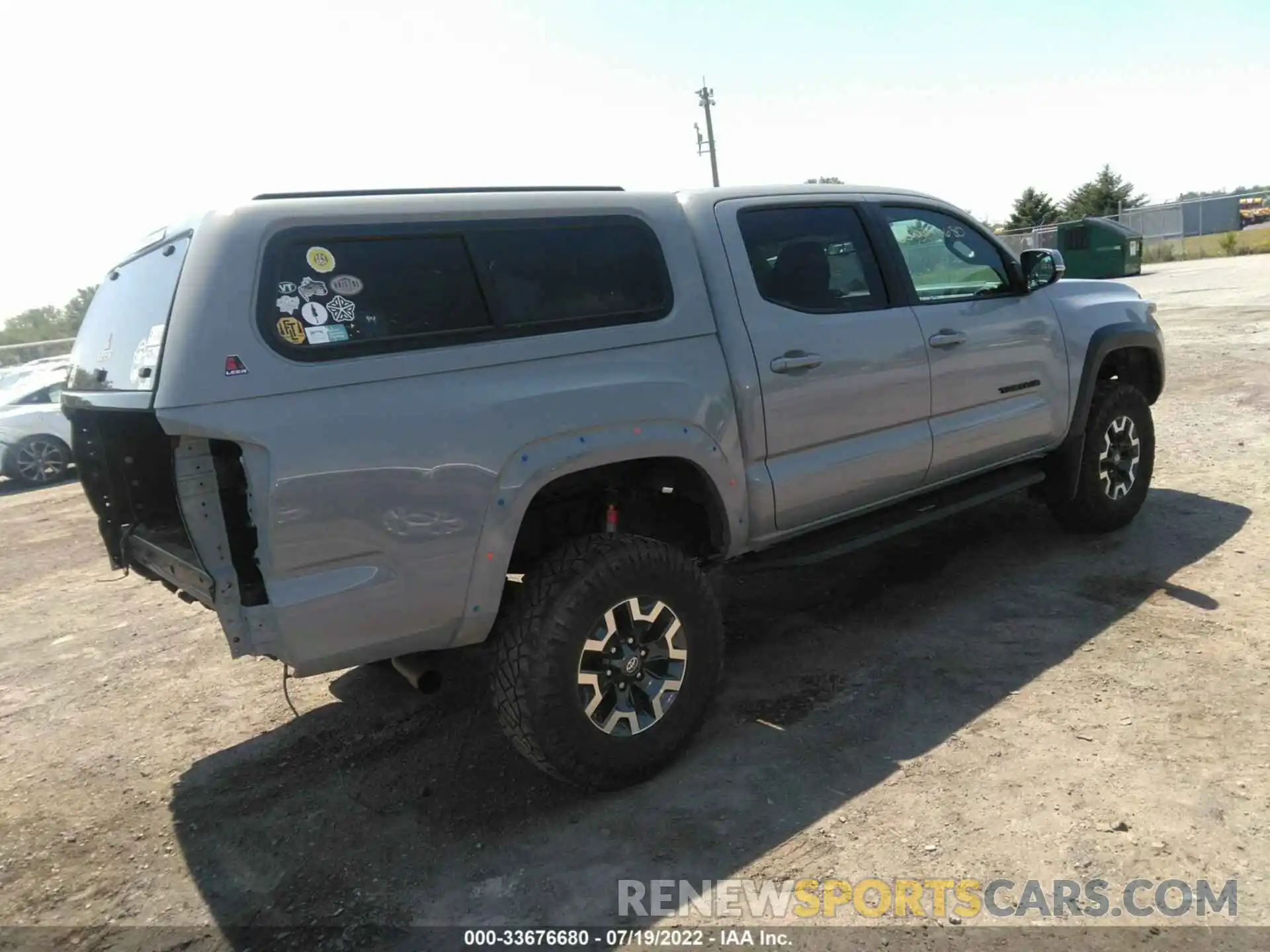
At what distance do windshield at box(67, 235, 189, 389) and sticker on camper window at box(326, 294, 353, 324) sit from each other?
439mm

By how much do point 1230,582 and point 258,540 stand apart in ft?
14.7

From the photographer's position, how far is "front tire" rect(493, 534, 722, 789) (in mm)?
2916

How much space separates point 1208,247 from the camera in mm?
33219

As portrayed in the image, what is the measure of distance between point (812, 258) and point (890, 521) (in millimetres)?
1290

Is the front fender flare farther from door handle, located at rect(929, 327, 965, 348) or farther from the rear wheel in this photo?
the rear wheel

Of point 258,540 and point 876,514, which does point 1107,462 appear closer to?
point 876,514

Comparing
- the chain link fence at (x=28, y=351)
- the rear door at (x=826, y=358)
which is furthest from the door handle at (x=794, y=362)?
the chain link fence at (x=28, y=351)

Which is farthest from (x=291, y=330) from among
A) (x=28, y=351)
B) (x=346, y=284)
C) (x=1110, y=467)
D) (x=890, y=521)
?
(x=28, y=351)

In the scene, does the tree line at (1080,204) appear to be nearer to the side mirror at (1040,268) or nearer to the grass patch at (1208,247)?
the grass patch at (1208,247)

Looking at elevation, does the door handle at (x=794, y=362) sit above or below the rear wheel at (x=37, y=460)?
above

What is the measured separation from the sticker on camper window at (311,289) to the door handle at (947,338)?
2.78m

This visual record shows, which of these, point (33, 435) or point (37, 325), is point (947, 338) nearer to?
point (33, 435)

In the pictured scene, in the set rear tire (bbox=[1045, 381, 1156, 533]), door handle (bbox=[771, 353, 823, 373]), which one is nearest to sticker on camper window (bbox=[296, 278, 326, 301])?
door handle (bbox=[771, 353, 823, 373])

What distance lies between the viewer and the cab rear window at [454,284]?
2641 millimetres
